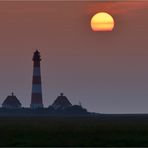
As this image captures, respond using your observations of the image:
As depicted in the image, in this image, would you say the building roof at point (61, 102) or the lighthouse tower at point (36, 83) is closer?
the lighthouse tower at point (36, 83)

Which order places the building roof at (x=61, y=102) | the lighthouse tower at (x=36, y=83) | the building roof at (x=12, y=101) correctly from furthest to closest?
the building roof at (x=12, y=101), the building roof at (x=61, y=102), the lighthouse tower at (x=36, y=83)

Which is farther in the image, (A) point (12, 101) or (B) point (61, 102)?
(A) point (12, 101)

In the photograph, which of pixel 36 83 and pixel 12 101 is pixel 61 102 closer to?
pixel 12 101

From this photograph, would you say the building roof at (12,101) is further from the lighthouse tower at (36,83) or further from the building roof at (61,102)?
the lighthouse tower at (36,83)

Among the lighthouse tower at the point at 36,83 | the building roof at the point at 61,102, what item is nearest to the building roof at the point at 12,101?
the building roof at the point at 61,102

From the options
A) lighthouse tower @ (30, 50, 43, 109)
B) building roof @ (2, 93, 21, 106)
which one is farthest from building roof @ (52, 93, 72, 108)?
lighthouse tower @ (30, 50, 43, 109)

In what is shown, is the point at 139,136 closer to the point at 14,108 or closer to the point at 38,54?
the point at 38,54

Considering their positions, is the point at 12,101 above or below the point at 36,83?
above

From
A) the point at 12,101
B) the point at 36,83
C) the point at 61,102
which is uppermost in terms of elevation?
the point at 12,101

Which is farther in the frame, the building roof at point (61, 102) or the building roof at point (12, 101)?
the building roof at point (12, 101)

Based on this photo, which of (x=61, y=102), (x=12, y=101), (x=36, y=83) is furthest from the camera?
(x=12, y=101)

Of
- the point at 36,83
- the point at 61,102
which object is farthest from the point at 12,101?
the point at 36,83

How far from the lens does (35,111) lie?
12531cm

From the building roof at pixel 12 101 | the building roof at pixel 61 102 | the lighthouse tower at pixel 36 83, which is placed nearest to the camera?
the lighthouse tower at pixel 36 83
